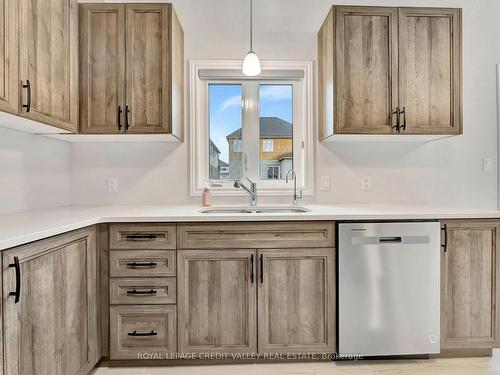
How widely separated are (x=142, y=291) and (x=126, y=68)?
4.76 ft

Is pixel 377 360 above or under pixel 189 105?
under

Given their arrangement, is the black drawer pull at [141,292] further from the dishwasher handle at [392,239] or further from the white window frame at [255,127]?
the dishwasher handle at [392,239]

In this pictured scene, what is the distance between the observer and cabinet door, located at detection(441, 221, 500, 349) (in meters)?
1.96

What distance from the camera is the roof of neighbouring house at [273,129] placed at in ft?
8.87

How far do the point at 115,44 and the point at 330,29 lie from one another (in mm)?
1479

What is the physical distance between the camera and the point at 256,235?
192cm

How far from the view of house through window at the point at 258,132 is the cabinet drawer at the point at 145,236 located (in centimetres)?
87

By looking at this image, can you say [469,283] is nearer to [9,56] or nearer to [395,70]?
[395,70]

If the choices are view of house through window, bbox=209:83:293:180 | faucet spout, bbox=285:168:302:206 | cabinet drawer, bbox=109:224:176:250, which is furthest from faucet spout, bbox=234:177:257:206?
cabinet drawer, bbox=109:224:176:250

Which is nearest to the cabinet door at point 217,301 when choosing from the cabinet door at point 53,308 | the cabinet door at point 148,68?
the cabinet door at point 53,308

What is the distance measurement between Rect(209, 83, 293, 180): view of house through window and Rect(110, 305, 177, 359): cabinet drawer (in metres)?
1.17

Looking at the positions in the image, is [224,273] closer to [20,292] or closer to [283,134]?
[20,292]

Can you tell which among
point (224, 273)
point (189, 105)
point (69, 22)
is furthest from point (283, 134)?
point (69, 22)

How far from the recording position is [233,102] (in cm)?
269
